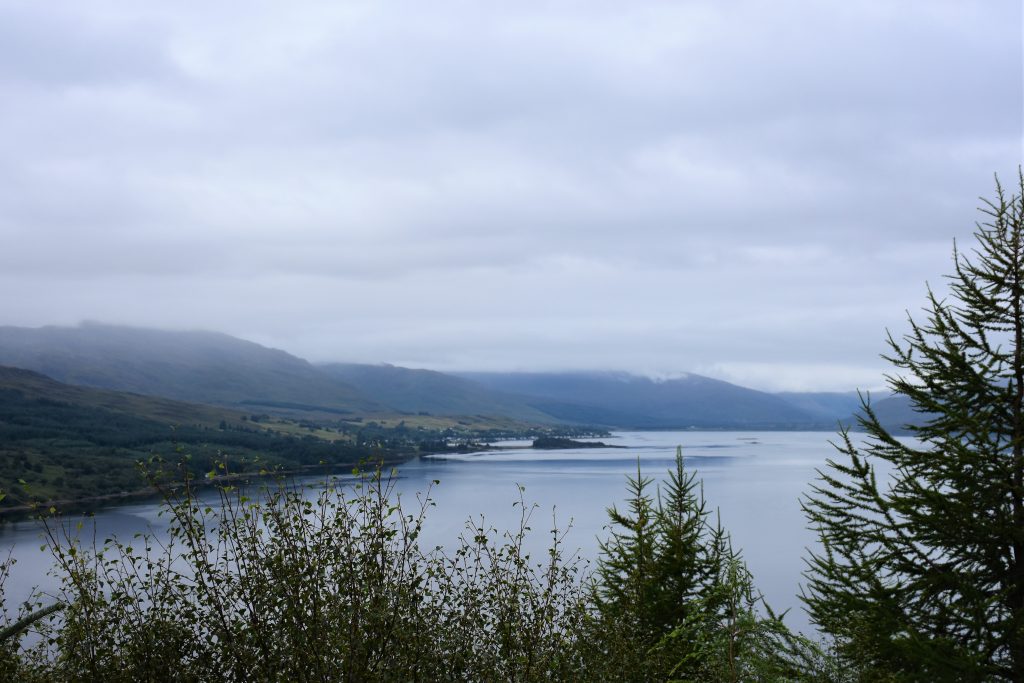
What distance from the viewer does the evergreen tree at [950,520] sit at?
8617 mm

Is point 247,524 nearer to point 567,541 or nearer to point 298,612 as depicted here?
point 298,612

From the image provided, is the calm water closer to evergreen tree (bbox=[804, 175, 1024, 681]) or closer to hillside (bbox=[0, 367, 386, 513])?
evergreen tree (bbox=[804, 175, 1024, 681])

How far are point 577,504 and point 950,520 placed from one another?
73197 mm

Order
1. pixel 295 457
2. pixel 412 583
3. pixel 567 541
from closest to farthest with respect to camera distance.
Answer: pixel 412 583 → pixel 567 541 → pixel 295 457

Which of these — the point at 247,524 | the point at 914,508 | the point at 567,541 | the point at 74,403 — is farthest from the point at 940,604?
the point at 74,403

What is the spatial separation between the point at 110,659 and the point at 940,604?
8.81 meters

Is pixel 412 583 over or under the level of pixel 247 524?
under

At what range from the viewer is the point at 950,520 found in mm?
9055

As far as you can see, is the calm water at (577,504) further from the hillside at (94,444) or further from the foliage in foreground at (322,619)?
the hillside at (94,444)

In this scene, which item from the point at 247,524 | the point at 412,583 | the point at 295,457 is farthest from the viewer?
the point at 295,457

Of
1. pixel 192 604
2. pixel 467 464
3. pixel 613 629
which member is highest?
pixel 192 604

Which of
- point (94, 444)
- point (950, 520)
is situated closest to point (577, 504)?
point (950, 520)

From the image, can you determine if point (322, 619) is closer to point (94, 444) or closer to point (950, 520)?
point (950, 520)

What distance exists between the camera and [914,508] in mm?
9352
